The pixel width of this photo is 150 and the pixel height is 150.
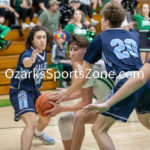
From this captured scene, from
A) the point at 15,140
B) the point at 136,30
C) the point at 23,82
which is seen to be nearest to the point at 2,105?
the point at 15,140

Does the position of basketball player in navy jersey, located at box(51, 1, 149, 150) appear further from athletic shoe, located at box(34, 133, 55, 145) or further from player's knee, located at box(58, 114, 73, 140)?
athletic shoe, located at box(34, 133, 55, 145)

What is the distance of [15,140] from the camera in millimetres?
5352

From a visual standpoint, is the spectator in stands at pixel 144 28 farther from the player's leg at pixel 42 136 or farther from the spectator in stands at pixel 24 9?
the player's leg at pixel 42 136

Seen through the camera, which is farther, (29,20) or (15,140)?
(29,20)

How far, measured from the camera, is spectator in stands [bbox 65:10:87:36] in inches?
379

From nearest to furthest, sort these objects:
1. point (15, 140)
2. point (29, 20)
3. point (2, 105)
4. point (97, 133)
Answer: point (97, 133) < point (15, 140) < point (2, 105) < point (29, 20)

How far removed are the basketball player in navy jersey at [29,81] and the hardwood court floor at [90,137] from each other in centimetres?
50

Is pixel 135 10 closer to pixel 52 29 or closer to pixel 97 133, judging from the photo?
pixel 52 29

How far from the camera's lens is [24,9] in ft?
34.8

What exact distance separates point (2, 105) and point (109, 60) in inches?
194

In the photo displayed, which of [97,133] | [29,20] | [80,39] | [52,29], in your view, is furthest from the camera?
[29,20]

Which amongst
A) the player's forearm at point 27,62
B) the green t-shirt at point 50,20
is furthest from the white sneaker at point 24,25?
the player's forearm at point 27,62

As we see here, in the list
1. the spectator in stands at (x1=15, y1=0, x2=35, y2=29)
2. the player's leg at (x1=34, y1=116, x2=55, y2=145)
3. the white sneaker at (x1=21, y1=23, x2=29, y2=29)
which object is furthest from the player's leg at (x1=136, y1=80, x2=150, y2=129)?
the white sneaker at (x1=21, y1=23, x2=29, y2=29)

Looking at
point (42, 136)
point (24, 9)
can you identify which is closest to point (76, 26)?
point (24, 9)
